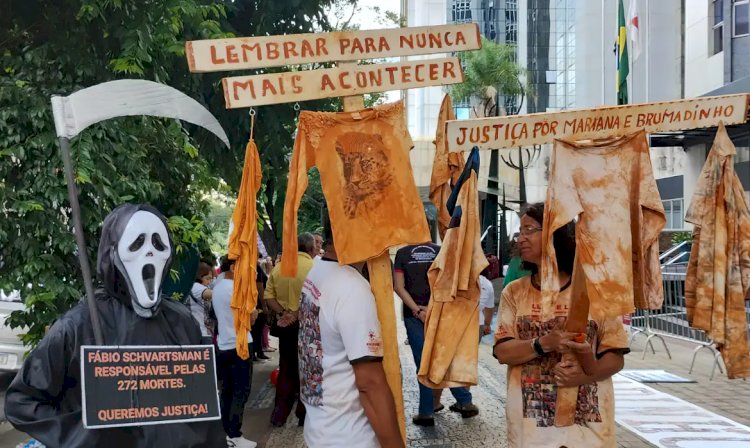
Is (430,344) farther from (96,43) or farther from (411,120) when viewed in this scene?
(411,120)

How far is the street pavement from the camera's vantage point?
7.79 metres

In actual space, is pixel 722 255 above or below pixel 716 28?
below

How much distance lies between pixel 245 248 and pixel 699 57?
2265cm

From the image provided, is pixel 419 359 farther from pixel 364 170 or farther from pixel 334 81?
pixel 334 81

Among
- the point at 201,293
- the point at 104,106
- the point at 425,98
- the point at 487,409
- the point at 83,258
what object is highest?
the point at 425,98

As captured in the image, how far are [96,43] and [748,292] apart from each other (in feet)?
17.3

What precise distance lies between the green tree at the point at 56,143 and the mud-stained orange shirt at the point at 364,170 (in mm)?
2015

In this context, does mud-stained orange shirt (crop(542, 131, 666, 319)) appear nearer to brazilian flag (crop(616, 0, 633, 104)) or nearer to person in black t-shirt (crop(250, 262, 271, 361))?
person in black t-shirt (crop(250, 262, 271, 361))

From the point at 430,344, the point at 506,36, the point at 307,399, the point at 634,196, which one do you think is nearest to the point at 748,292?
the point at 634,196

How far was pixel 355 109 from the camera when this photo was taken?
13.8ft

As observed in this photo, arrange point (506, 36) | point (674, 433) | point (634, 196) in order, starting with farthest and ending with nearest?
point (506, 36), point (674, 433), point (634, 196)

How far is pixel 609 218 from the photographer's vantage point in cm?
376

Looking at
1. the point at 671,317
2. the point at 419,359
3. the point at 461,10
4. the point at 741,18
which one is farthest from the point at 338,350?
the point at 461,10

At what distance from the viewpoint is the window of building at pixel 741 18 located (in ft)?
69.2
